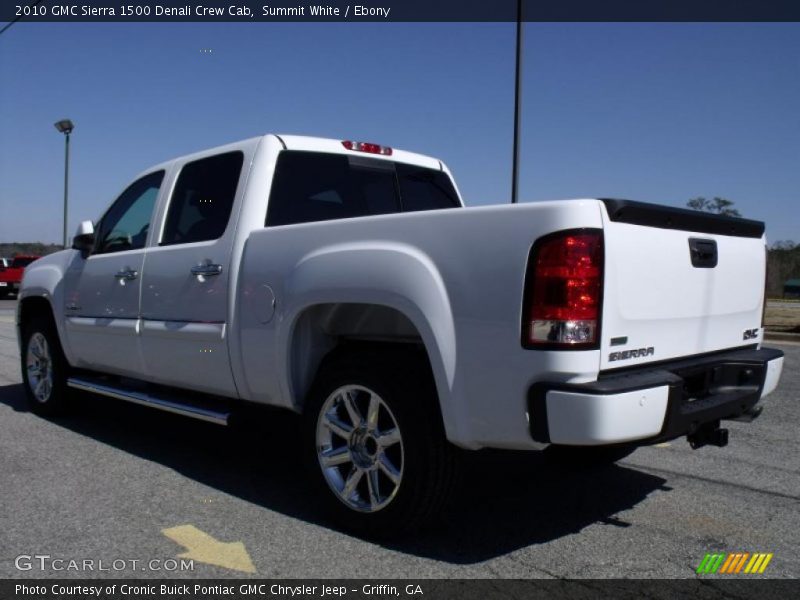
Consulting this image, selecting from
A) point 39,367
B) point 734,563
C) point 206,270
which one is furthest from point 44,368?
point 734,563

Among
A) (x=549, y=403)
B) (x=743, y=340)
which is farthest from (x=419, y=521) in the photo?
(x=743, y=340)

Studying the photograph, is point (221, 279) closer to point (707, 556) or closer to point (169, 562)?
point (169, 562)

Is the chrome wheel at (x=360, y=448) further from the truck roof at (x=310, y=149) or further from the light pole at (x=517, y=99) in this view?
the light pole at (x=517, y=99)

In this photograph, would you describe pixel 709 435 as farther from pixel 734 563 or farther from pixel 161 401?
pixel 161 401

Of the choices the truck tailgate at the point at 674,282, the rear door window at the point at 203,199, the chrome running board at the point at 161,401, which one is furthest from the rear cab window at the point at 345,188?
the truck tailgate at the point at 674,282

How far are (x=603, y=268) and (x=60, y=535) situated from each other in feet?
8.99

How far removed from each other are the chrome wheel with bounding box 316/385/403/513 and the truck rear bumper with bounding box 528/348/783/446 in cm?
79

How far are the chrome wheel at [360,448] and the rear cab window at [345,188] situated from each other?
4.14 feet

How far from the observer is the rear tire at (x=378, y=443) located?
3225 mm

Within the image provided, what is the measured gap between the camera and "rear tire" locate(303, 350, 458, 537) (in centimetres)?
322

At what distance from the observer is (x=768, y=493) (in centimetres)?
416

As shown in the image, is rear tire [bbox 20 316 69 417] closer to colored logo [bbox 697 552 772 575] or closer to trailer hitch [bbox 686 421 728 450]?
trailer hitch [bbox 686 421 728 450]

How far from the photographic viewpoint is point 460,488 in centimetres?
426

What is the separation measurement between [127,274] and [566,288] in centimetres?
330
